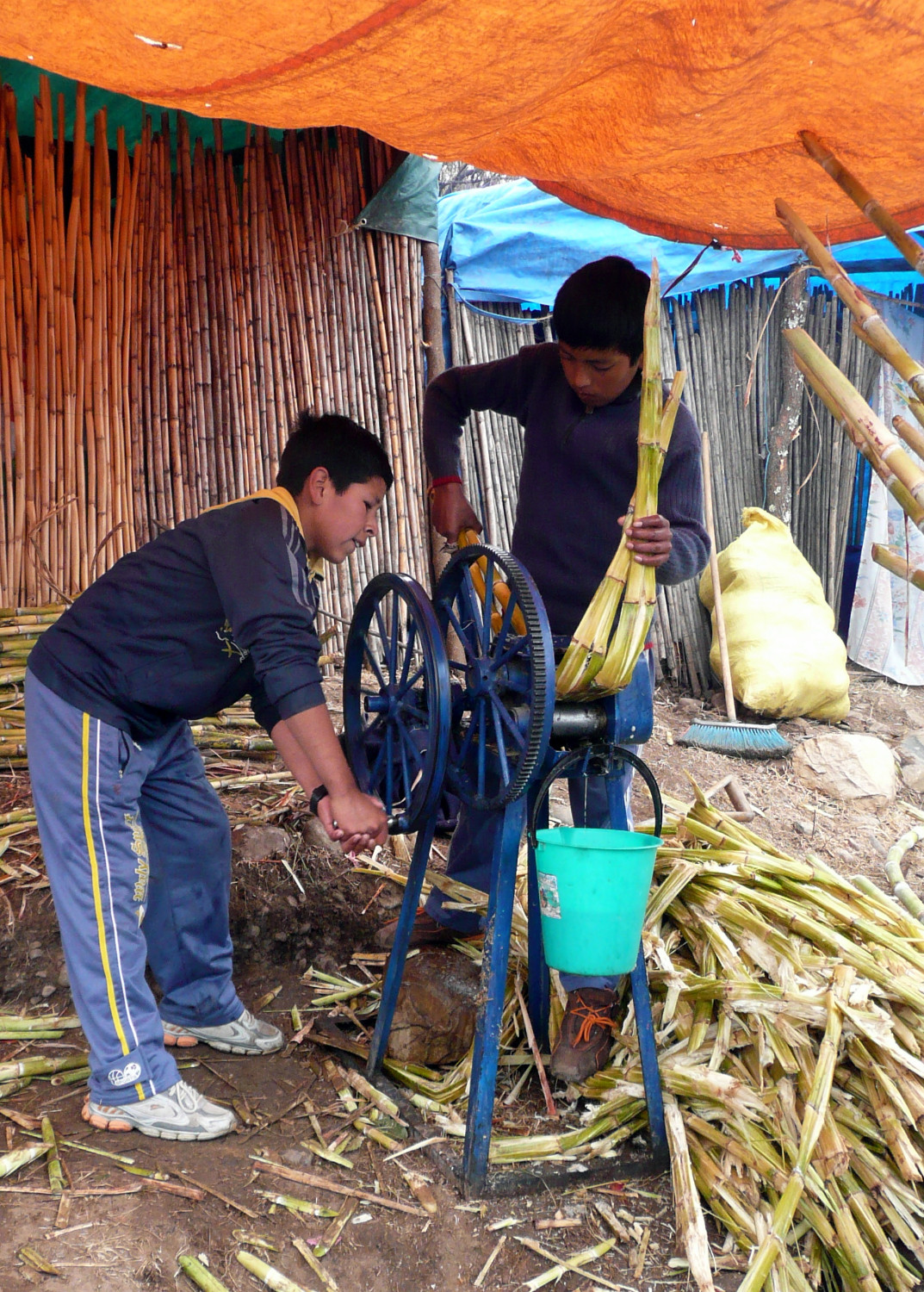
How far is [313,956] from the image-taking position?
11.4ft

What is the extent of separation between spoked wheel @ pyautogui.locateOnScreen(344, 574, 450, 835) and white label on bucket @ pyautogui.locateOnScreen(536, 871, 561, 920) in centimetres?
33

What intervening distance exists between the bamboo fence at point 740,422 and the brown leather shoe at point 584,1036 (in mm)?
3872

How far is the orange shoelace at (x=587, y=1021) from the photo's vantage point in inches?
101

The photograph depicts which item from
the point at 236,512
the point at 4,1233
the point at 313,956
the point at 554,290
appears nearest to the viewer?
the point at 4,1233

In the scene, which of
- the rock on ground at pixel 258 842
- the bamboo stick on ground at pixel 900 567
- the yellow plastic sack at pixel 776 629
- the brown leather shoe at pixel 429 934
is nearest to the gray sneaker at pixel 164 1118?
the brown leather shoe at pixel 429 934

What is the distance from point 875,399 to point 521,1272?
6.58 m

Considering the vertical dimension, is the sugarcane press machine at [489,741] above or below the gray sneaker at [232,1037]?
above

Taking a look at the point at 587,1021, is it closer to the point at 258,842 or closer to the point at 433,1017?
the point at 433,1017

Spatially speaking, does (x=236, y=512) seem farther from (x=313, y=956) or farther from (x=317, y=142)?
(x=317, y=142)

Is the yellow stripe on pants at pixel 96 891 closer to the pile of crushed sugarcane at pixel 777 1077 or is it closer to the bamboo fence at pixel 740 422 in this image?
the pile of crushed sugarcane at pixel 777 1077

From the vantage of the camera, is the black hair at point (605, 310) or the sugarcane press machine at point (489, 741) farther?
the black hair at point (605, 310)

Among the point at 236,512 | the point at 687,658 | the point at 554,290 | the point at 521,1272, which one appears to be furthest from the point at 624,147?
the point at 687,658

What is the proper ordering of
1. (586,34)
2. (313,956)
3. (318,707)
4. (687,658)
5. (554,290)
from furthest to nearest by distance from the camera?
(687,658), (554,290), (313,956), (318,707), (586,34)

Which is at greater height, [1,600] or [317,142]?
[317,142]
